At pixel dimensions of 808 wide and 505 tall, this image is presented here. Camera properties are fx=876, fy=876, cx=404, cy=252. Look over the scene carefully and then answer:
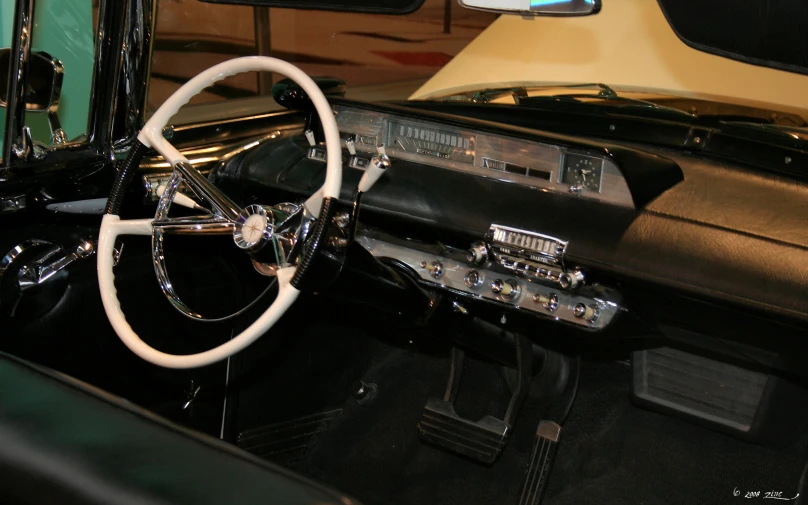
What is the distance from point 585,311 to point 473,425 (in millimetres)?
895

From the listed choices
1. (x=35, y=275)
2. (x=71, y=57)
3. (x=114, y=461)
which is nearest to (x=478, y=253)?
(x=114, y=461)

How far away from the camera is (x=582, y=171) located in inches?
74.5

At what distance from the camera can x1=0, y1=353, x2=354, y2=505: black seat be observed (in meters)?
1.41

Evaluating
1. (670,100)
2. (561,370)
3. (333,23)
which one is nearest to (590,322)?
(670,100)

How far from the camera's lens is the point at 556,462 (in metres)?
2.78

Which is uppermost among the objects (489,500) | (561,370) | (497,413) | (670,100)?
(670,100)

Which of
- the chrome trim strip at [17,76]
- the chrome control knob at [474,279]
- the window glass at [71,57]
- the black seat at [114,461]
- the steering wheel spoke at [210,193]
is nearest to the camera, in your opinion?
the black seat at [114,461]

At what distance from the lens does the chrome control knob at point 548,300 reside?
1.93 metres

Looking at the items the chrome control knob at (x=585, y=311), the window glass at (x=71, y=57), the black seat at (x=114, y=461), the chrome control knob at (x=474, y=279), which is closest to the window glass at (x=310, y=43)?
the window glass at (x=71, y=57)

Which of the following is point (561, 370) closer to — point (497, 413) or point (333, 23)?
point (497, 413)

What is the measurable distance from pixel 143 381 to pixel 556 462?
1296 mm

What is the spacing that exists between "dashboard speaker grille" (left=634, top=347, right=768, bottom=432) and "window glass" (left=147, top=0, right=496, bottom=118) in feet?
3.68

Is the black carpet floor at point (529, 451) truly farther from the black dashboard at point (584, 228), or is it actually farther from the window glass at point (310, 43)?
the window glass at point (310, 43)

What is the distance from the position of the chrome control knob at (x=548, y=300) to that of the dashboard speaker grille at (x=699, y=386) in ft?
2.30
